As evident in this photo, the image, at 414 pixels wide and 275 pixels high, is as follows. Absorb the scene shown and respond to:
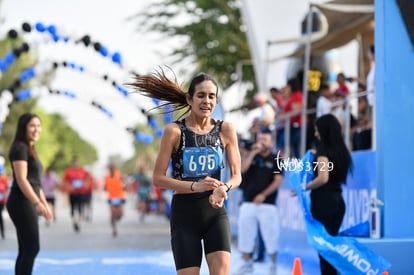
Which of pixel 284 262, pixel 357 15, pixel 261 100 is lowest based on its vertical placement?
pixel 284 262

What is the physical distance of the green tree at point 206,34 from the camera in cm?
2895

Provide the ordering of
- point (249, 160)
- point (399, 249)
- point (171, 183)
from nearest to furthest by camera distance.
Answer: point (171, 183) < point (399, 249) < point (249, 160)

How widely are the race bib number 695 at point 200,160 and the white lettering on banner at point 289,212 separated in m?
6.74

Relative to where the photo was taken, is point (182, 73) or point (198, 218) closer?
point (198, 218)

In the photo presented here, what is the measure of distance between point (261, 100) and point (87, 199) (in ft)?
35.8

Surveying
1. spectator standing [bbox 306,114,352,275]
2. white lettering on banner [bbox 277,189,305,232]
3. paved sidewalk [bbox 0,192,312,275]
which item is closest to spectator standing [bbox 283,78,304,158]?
white lettering on banner [bbox 277,189,305,232]

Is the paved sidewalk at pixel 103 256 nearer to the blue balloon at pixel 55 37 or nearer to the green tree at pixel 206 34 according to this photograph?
the blue balloon at pixel 55 37

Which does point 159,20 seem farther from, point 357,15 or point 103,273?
point 103,273

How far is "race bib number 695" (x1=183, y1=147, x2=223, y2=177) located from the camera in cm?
578

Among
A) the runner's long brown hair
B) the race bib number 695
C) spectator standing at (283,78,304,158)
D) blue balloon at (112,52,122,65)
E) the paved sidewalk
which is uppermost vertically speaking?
blue balloon at (112,52,122,65)

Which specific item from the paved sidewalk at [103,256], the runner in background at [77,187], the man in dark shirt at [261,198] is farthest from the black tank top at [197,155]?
the runner in background at [77,187]

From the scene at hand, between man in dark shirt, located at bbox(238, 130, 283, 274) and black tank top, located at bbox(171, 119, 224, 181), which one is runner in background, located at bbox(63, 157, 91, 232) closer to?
man in dark shirt, located at bbox(238, 130, 283, 274)

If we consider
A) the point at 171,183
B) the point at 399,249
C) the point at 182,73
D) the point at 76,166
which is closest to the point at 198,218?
the point at 171,183

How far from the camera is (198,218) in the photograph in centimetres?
569
